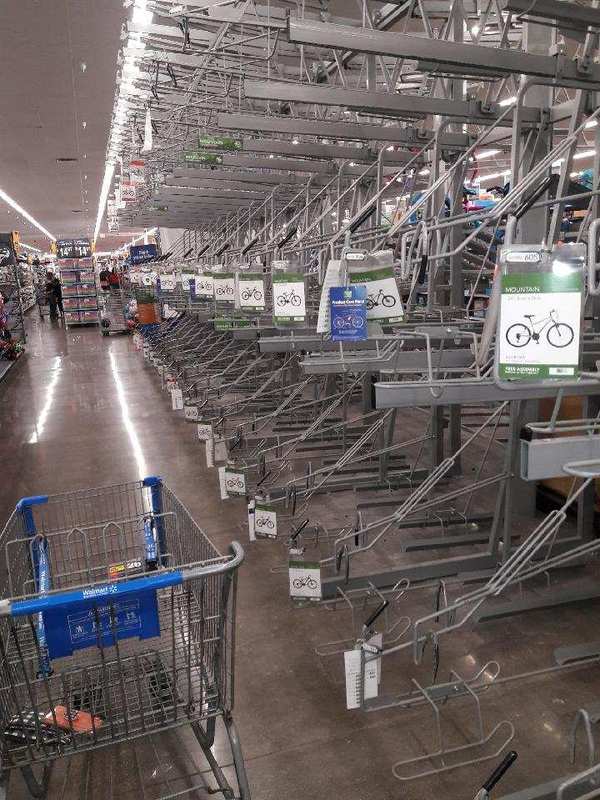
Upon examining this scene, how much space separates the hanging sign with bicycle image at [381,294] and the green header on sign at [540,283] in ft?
4.12

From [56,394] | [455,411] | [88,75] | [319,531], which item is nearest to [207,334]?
[56,394]

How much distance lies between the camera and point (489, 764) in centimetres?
273

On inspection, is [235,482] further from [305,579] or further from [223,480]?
[305,579]

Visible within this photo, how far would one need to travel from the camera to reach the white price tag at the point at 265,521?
4.37m

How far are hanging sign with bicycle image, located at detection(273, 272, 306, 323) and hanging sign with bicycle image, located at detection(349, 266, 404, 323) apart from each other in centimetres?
84

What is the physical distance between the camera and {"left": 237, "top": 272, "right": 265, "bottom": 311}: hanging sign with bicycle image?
17.7 ft

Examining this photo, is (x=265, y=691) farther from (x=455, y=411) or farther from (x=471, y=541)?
(x=455, y=411)

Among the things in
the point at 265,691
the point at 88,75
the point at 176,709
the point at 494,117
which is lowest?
the point at 265,691

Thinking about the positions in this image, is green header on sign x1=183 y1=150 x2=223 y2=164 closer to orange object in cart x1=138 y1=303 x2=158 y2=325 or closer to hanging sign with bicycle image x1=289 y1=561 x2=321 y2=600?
hanging sign with bicycle image x1=289 y1=561 x2=321 y2=600

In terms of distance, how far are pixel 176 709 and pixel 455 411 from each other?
4361 mm

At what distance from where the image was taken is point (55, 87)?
920 cm

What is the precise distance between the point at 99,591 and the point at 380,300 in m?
2.09

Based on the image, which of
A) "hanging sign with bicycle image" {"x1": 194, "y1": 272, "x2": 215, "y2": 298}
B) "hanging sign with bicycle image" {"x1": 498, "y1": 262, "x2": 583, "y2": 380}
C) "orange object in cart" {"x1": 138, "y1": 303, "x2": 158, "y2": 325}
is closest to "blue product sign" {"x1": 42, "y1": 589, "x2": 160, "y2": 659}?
"hanging sign with bicycle image" {"x1": 498, "y1": 262, "x2": 583, "y2": 380}

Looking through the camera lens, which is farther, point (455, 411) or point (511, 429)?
point (455, 411)
